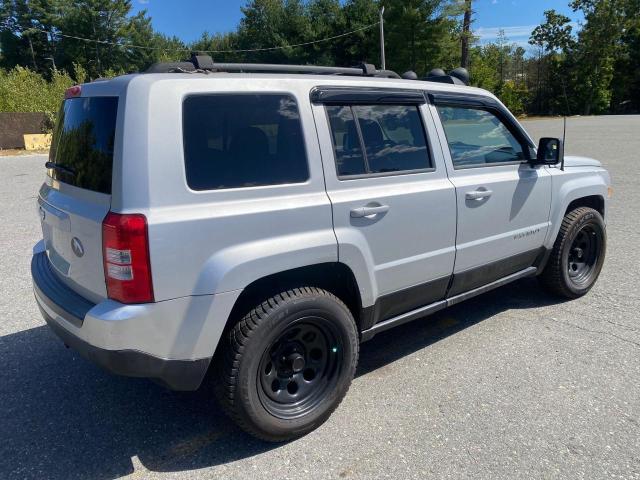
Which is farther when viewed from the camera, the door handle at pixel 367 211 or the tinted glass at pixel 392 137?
the tinted glass at pixel 392 137

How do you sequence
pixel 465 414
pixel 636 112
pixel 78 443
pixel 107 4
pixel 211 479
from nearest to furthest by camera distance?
1. pixel 211 479
2. pixel 78 443
3. pixel 465 414
4. pixel 636 112
5. pixel 107 4

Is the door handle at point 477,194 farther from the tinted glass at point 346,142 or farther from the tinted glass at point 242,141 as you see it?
the tinted glass at point 242,141

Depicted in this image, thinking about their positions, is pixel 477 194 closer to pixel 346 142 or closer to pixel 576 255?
pixel 346 142

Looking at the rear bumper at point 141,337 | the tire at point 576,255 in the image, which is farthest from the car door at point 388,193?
the tire at point 576,255

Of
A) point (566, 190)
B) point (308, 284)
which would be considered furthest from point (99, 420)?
point (566, 190)

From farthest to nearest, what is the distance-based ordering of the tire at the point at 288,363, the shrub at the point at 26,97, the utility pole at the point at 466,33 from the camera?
1. the utility pole at the point at 466,33
2. the shrub at the point at 26,97
3. the tire at the point at 288,363

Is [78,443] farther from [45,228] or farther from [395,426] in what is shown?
[395,426]

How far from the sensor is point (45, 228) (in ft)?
10.0

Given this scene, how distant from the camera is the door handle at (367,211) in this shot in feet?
9.35

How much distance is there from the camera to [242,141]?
2568 mm

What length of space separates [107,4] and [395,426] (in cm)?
6348

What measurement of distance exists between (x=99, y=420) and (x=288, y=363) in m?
1.19

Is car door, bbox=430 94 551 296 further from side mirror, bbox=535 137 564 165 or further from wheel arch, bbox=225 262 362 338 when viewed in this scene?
wheel arch, bbox=225 262 362 338

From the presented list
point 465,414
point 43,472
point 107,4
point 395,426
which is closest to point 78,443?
point 43,472
